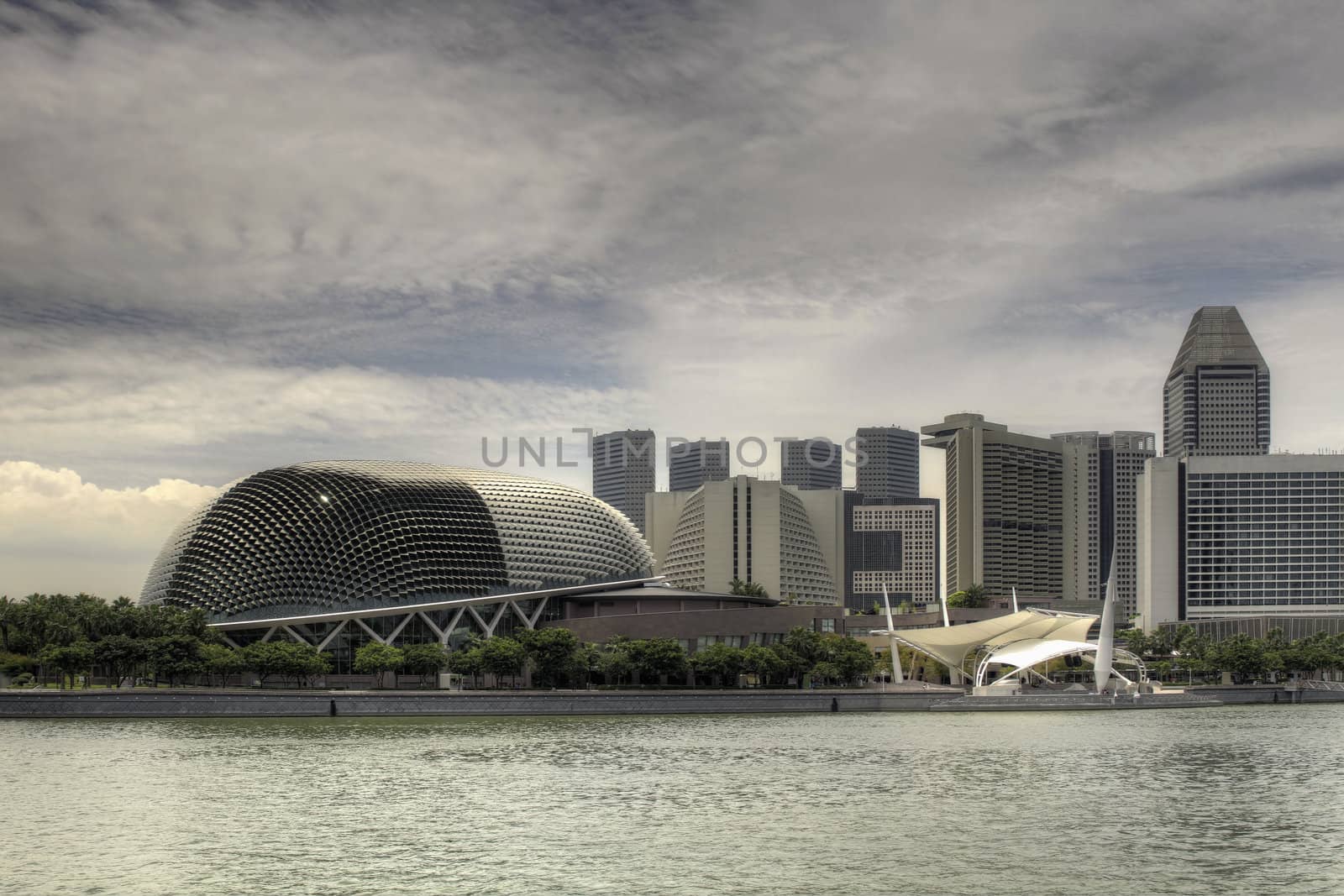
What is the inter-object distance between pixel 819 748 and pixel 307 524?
221ft

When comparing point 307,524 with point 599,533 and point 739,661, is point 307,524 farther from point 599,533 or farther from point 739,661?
point 739,661

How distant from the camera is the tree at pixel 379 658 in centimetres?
9788

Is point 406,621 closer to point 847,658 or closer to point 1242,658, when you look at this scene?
point 847,658

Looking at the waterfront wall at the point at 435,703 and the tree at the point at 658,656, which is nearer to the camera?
the waterfront wall at the point at 435,703

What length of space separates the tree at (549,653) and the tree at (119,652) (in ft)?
80.0

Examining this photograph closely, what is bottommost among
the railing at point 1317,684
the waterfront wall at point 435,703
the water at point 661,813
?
the railing at point 1317,684

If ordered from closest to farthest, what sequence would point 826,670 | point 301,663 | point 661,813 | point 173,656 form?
point 661,813 < point 173,656 < point 301,663 < point 826,670

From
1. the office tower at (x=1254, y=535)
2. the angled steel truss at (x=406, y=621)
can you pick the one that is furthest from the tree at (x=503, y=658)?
the office tower at (x=1254, y=535)

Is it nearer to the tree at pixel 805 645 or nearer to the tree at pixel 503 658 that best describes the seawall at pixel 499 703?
the tree at pixel 503 658

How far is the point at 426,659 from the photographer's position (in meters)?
97.6

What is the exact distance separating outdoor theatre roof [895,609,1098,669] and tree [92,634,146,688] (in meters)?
58.6

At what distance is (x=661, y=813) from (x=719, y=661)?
58785 millimetres

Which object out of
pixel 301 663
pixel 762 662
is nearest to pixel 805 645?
pixel 762 662

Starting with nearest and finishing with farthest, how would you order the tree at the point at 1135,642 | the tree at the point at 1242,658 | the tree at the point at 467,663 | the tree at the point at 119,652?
the tree at the point at 119,652 < the tree at the point at 467,663 < the tree at the point at 1242,658 < the tree at the point at 1135,642
